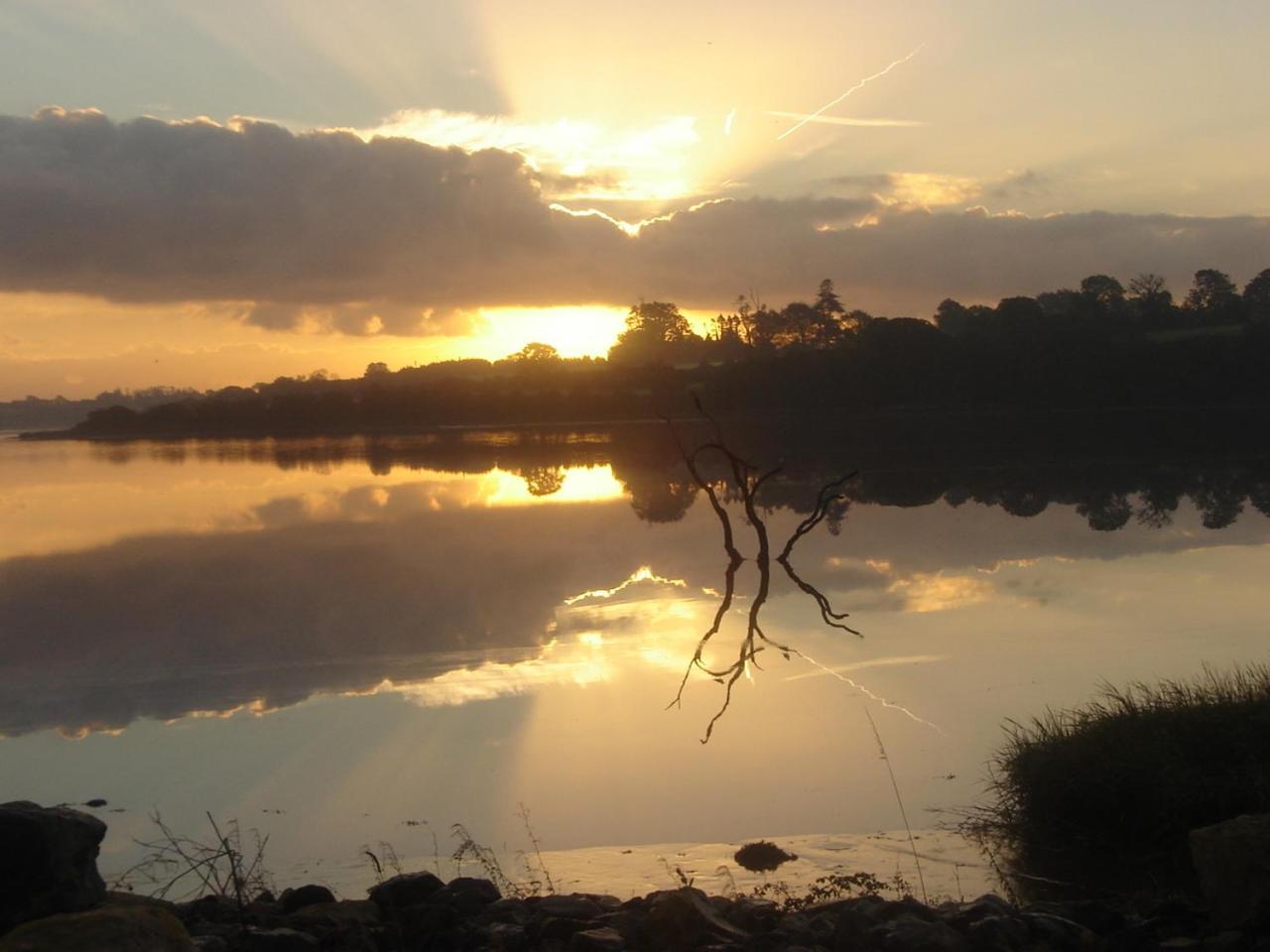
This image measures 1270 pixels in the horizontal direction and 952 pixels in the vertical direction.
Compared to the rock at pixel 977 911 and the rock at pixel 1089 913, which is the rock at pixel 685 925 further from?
the rock at pixel 1089 913

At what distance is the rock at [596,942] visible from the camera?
5.68 m

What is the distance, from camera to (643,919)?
19.9 ft

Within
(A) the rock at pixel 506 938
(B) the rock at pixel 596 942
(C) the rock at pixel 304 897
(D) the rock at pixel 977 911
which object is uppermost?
(B) the rock at pixel 596 942

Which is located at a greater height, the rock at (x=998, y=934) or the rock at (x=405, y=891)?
the rock at (x=998, y=934)

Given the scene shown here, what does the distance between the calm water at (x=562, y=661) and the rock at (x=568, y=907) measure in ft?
5.14

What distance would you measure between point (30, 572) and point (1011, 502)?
65.3 ft

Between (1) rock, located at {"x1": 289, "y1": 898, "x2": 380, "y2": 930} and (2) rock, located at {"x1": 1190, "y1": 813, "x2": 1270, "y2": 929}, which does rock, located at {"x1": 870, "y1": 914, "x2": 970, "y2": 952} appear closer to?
(2) rock, located at {"x1": 1190, "y1": 813, "x2": 1270, "y2": 929}

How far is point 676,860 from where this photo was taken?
297 inches

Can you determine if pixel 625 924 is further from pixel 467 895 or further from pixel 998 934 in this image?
pixel 998 934

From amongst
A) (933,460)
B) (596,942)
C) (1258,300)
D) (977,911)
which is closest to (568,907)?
(596,942)

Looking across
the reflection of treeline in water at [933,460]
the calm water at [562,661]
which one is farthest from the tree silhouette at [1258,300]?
the calm water at [562,661]

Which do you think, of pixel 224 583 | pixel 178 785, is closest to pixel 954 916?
pixel 178 785

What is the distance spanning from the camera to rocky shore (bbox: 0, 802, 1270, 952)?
5742mm

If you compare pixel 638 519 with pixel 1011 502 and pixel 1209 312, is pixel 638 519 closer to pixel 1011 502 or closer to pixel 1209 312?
pixel 1011 502
